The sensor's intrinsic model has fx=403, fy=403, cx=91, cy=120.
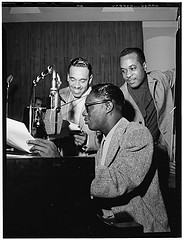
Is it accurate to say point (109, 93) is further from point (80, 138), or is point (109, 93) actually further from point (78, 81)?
point (80, 138)

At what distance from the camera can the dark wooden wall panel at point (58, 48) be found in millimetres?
2221

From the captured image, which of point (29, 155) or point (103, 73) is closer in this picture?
point (29, 155)

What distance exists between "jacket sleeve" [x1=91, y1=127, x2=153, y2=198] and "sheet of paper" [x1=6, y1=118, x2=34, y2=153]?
0.43 m

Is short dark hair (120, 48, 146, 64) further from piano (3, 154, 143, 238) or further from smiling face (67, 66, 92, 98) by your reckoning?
piano (3, 154, 143, 238)

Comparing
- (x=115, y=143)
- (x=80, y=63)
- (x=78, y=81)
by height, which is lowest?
(x=115, y=143)

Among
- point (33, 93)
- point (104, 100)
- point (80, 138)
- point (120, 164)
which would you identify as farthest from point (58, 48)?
point (120, 164)

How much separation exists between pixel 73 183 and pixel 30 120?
0.53 metres

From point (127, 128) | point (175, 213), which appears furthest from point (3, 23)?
point (175, 213)

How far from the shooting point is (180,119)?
2.28m

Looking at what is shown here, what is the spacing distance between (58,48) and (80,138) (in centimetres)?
51

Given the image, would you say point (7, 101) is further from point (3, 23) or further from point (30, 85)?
point (3, 23)

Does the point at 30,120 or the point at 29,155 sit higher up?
the point at 30,120

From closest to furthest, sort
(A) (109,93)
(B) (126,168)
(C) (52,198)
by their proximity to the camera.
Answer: (C) (52,198) → (B) (126,168) → (A) (109,93)

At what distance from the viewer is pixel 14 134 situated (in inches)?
86.7
